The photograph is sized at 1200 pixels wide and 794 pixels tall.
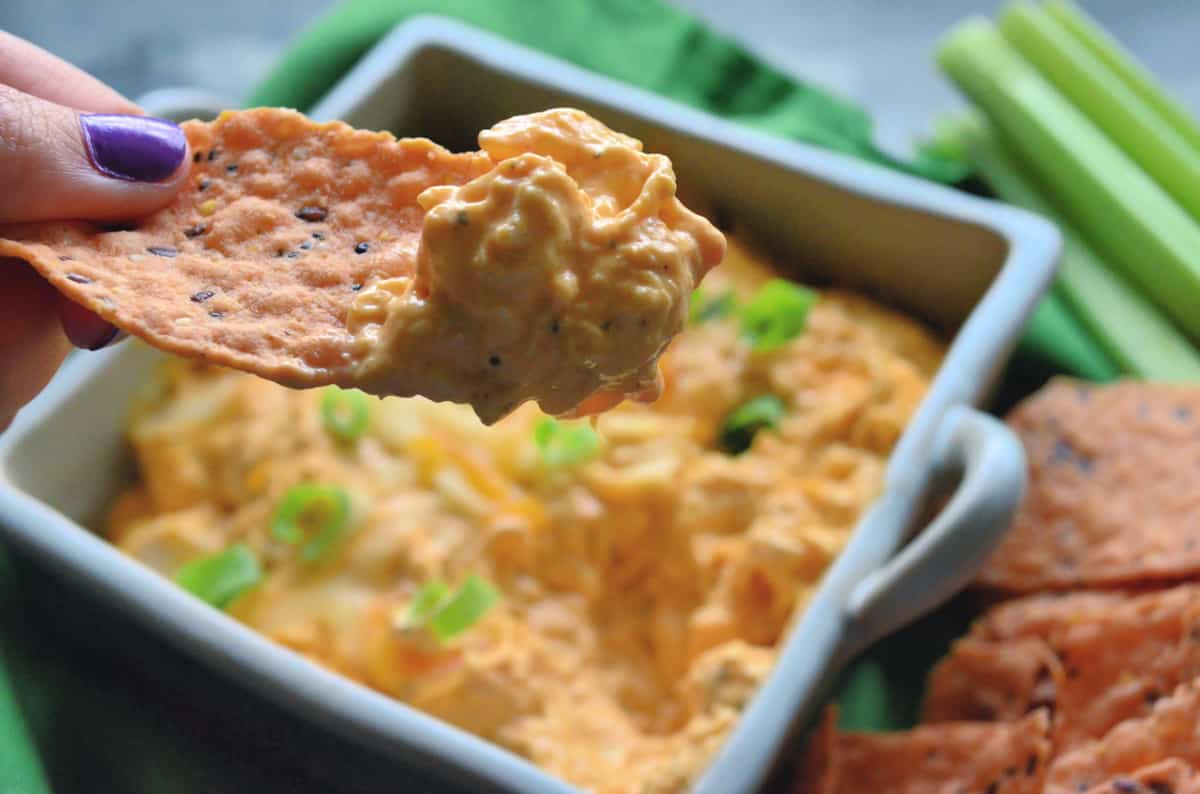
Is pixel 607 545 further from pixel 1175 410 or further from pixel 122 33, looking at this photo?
pixel 122 33

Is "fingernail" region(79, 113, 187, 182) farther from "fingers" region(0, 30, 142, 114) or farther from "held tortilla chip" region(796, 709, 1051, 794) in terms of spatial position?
"held tortilla chip" region(796, 709, 1051, 794)

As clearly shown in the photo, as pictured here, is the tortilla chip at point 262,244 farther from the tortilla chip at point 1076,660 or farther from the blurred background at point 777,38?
the blurred background at point 777,38

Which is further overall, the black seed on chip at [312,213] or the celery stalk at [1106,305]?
the celery stalk at [1106,305]

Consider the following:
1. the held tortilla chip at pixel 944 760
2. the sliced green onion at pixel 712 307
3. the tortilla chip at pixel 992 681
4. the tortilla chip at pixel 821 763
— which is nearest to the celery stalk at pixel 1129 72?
the sliced green onion at pixel 712 307

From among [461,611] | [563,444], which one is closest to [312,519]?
[461,611]

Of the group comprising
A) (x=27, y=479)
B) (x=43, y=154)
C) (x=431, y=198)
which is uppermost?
(x=431, y=198)

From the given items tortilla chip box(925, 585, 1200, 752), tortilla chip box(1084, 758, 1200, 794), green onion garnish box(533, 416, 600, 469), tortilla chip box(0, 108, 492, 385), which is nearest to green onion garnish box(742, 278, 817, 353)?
green onion garnish box(533, 416, 600, 469)

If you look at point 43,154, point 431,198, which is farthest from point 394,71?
point 431,198
